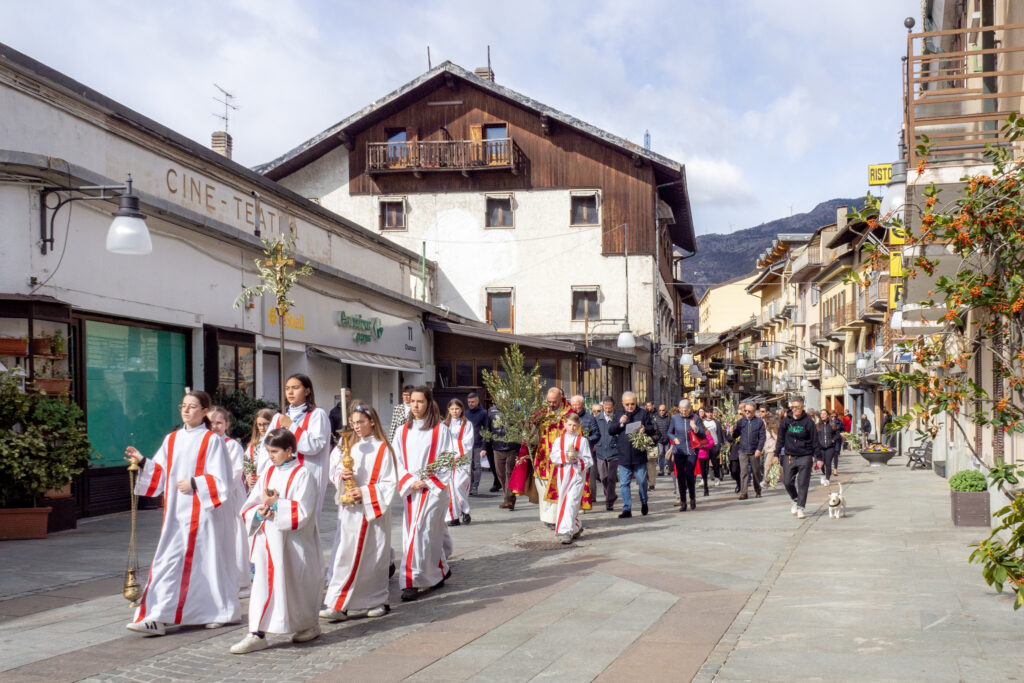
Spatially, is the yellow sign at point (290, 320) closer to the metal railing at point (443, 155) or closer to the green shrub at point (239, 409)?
the green shrub at point (239, 409)

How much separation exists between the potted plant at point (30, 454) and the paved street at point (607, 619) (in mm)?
549

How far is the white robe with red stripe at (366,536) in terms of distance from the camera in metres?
8.19

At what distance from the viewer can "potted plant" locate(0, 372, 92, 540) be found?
11852 mm

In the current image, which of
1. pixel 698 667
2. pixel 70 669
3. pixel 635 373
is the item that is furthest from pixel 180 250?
pixel 635 373

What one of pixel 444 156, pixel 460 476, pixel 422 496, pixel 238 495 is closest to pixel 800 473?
pixel 460 476

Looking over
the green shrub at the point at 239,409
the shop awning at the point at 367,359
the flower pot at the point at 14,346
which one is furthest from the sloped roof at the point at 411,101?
the flower pot at the point at 14,346

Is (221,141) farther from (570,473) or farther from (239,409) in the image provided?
(570,473)

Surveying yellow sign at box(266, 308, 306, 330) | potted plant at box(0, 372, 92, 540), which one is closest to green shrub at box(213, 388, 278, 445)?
yellow sign at box(266, 308, 306, 330)

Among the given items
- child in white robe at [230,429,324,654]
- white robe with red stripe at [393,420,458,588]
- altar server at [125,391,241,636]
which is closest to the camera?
child in white robe at [230,429,324,654]

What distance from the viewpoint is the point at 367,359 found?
81.7 feet

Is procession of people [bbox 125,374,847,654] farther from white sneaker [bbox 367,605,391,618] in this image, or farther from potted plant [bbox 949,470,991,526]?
potted plant [bbox 949,470,991,526]

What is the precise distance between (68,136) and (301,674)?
1071 centimetres

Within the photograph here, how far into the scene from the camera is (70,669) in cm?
650

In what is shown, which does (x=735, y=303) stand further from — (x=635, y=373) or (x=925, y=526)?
(x=925, y=526)
